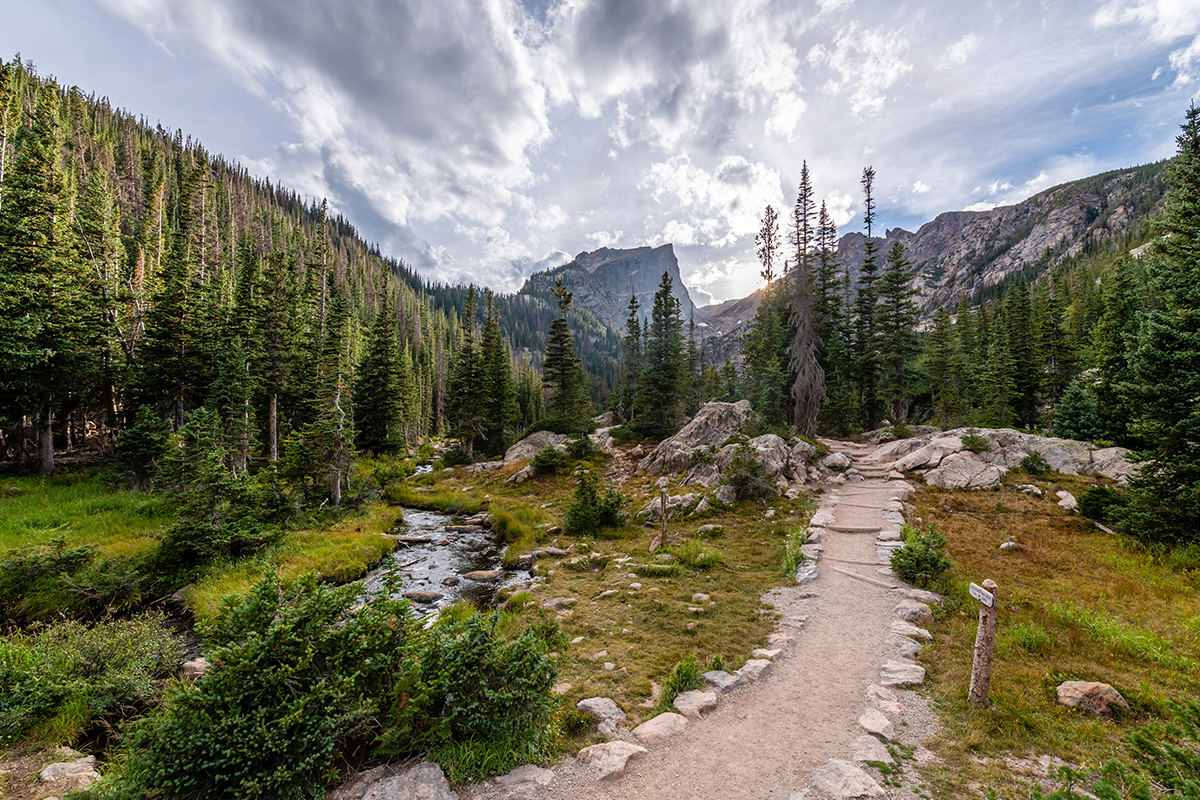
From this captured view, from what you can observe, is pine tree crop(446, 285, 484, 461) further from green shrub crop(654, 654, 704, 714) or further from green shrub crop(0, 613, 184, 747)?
green shrub crop(654, 654, 704, 714)

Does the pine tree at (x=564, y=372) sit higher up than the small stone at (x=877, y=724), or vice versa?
the pine tree at (x=564, y=372)

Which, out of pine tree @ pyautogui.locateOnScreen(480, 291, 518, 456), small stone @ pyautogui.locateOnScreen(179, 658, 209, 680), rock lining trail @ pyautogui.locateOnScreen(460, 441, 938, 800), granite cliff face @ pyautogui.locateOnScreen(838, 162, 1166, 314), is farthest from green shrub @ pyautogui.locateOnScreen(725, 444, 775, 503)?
granite cliff face @ pyautogui.locateOnScreen(838, 162, 1166, 314)

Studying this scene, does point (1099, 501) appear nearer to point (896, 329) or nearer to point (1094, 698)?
point (1094, 698)

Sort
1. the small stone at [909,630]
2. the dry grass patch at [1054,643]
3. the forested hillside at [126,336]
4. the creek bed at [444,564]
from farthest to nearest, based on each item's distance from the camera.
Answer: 1. the forested hillside at [126,336]
2. the creek bed at [444,564]
3. the small stone at [909,630]
4. the dry grass patch at [1054,643]

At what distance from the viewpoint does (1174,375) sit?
1323 cm

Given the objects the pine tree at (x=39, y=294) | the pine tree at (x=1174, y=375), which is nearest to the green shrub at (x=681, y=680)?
the pine tree at (x=1174, y=375)

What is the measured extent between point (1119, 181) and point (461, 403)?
266 m

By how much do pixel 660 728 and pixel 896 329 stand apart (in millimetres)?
41394

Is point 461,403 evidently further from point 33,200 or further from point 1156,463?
point 1156,463

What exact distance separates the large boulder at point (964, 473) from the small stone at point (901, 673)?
16888 millimetres

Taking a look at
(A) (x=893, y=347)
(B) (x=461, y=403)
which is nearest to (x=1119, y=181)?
(A) (x=893, y=347)

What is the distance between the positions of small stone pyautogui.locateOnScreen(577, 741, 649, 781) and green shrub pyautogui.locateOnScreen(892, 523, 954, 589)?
34.3ft

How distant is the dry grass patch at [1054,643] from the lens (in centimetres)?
582

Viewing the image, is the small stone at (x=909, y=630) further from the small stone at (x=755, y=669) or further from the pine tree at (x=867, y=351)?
the pine tree at (x=867, y=351)
